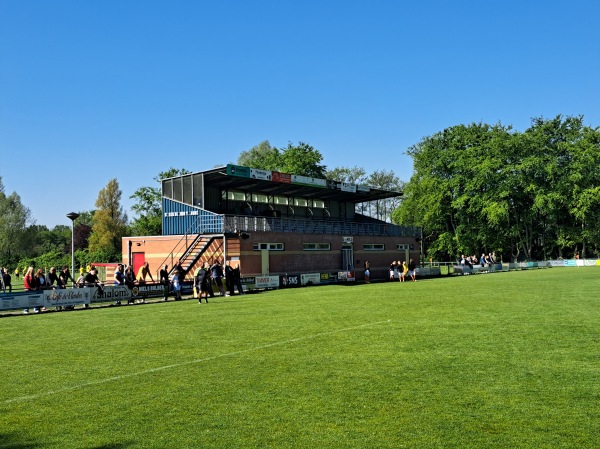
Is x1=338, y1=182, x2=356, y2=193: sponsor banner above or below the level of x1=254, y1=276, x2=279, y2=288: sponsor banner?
above

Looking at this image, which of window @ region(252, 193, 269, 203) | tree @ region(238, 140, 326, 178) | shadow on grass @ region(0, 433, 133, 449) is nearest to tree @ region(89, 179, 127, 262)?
tree @ region(238, 140, 326, 178)

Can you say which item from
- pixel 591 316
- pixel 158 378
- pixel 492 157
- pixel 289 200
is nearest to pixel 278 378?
pixel 158 378

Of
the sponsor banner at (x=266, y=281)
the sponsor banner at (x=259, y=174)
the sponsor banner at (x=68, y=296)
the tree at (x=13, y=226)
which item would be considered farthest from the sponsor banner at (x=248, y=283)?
the tree at (x=13, y=226)

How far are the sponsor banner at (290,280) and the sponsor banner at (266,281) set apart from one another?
859 mm

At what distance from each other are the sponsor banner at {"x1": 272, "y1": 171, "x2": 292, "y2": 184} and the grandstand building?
0.27 ft

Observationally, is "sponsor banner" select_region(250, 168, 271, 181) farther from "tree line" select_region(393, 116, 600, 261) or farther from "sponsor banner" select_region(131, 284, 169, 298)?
"tree line" select_region(393, 116, 600, 261)

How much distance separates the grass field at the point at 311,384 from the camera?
6.55m

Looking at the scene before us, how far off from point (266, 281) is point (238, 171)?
33.1 ft

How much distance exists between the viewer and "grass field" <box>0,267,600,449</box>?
258 inches

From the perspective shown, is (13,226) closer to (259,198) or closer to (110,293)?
(259,198)

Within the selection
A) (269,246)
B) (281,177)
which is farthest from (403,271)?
(281,177)

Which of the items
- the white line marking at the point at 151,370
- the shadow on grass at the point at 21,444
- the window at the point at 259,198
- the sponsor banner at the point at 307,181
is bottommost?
the shadow on grass at the point at 21,444

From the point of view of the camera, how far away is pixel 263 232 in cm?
4112

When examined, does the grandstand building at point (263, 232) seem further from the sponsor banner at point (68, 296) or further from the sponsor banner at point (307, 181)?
the sponsor banner at point (68, 296)
